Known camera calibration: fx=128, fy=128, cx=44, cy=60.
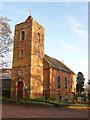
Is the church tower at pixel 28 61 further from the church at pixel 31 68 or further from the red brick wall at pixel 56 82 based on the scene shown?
the red brick wall at pixel 56 82

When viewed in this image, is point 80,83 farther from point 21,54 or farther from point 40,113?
point 40,113

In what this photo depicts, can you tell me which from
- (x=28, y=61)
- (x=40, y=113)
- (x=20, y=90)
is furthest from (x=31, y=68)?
(x=40, y=113)

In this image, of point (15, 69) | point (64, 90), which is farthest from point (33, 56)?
point (64, 90)

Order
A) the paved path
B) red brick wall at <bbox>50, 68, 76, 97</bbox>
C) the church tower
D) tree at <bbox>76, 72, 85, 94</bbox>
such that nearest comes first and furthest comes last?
the paved path → the church tower → red brick wall at <bbox>50, 68, 76, 97</bbox> → tree at <bbox>76, 72, 85, 94</bbox>

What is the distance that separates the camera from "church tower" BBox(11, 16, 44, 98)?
21797 millimetres

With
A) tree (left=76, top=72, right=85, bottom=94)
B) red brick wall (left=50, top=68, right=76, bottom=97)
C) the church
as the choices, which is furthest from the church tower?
tree (left=76, top=72, right=85, bottom=94)

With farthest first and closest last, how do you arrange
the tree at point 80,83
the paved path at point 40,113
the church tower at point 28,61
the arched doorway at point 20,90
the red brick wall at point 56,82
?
the tree at point 80,83
the red brick wall at point 56,82
the arched doorway at point 20,90
the church tower at point 28,61
the paved path at point 40,113

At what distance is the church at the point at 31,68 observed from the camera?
2194cm

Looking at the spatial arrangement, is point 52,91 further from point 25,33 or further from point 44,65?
point 25,33

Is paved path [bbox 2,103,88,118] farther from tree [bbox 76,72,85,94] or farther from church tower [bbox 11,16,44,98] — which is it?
tree [bbox 76,72,85,94]

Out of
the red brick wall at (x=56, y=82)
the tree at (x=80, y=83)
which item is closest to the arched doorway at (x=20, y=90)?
the red brick wall at (x=56, y=82)

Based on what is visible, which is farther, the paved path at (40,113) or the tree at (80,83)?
the tree at (80,83)

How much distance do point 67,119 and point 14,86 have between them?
50.9ft

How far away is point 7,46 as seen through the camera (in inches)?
800
